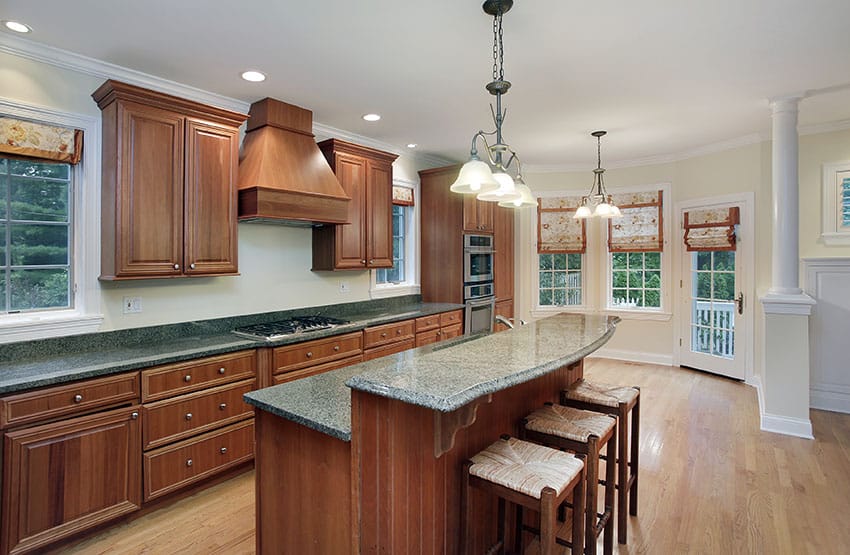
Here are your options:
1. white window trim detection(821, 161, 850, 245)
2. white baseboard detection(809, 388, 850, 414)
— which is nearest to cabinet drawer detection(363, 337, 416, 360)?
white baseboard detection(809, 388, 850, 414)

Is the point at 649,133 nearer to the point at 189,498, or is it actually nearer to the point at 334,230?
the point at 334,230

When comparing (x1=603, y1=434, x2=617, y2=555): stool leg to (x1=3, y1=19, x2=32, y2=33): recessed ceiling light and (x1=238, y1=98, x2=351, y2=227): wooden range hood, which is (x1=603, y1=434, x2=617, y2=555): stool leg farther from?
(x1=3, y1=19, x2=32, y2=33): recessed ceiling light

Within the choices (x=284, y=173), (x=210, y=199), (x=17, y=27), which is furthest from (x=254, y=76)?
(x=17, y=27)

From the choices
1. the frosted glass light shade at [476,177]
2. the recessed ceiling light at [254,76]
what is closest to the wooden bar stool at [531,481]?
the frosted glass light shade at [476,177]

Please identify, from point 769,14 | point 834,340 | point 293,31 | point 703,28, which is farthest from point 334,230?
point 834,340

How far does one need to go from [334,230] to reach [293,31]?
1711 millimetres

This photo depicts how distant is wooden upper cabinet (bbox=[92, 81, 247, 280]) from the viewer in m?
2.58

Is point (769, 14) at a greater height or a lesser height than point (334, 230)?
greater

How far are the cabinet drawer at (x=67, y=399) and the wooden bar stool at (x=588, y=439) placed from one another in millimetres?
2077

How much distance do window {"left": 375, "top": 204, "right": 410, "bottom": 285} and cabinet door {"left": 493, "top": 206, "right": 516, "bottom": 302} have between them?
114 centimetres

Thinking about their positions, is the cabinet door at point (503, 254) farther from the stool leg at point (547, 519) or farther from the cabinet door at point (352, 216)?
the stool leg at point (547, 519)

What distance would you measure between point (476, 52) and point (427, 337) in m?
2.66

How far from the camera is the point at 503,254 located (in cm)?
563

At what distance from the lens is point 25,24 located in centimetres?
226
